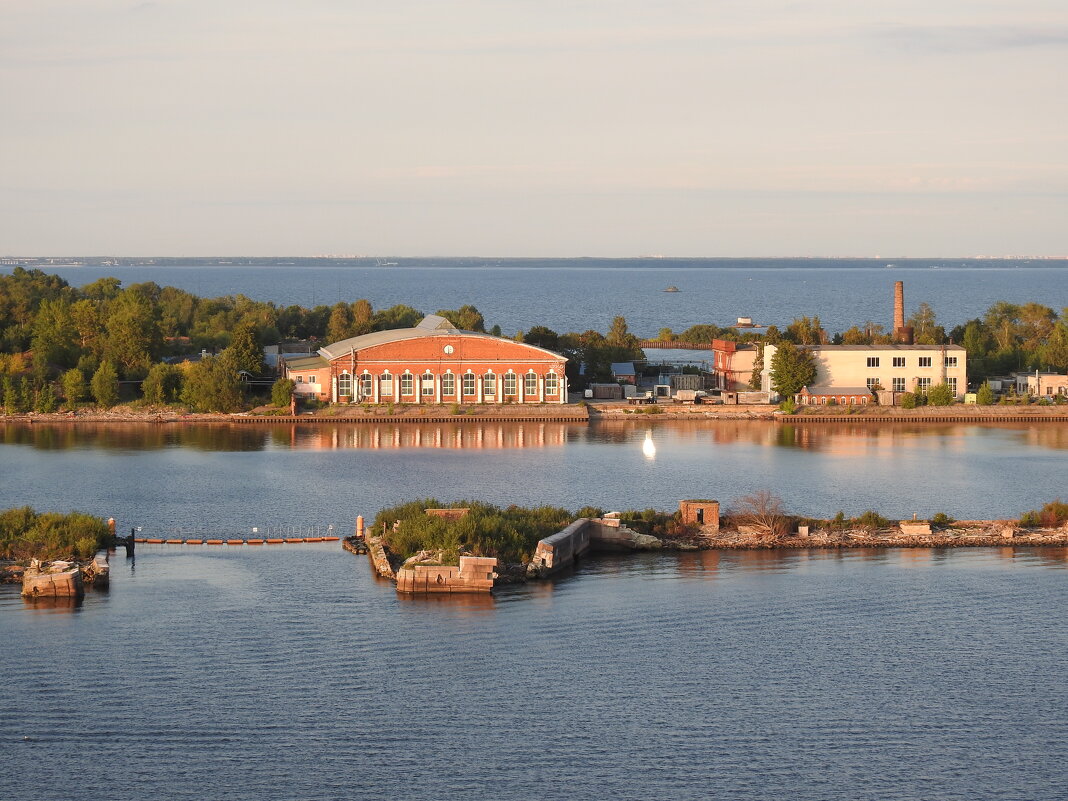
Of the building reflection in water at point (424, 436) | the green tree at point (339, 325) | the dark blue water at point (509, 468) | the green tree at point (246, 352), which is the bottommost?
the dark blue water at point (509, 468)

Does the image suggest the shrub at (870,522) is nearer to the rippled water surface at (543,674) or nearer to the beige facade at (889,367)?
the rippled water surface at (543,674)

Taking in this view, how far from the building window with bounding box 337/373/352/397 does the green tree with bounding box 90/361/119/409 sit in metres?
7.77

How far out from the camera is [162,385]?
166ft

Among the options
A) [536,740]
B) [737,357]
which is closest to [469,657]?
[536,740]

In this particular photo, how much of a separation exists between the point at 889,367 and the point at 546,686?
3595cm

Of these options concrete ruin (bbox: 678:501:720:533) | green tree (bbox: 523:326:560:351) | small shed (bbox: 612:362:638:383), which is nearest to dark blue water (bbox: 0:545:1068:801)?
concrete ruin (bbox: 678:501:720:533)

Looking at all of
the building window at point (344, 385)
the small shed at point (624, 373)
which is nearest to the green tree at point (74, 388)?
the building window at point (344, 385)

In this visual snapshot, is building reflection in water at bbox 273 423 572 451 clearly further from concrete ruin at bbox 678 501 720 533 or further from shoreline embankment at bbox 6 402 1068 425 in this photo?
concrete ruin at bbox 678 501 720 533

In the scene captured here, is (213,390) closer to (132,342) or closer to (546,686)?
(132,342)

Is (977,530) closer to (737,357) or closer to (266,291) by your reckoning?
(737,357)

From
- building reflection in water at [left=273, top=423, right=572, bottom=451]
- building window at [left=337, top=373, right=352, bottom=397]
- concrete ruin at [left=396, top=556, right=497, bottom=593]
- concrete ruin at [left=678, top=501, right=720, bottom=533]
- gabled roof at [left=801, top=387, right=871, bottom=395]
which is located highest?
building window at [left=337, top=373, right=352, bottom=397]

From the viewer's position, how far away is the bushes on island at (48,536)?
2527cm

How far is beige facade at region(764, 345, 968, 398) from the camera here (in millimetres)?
52469

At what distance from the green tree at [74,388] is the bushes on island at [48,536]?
24.4 meters
